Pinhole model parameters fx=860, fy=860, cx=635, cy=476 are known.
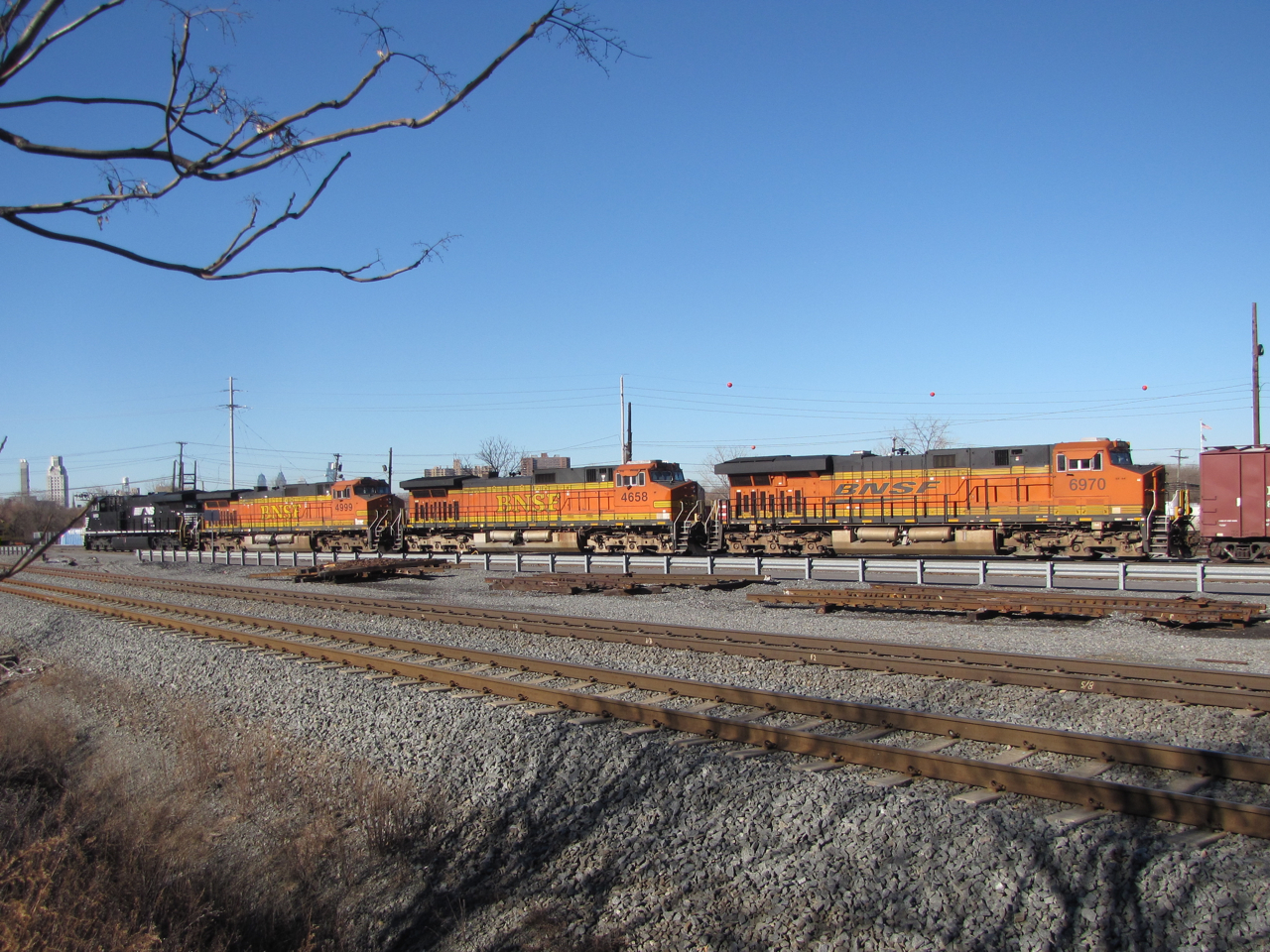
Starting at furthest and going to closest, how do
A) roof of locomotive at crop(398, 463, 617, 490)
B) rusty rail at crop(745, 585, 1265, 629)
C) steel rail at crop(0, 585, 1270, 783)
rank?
roof of locomotive at crop(398, 463, 617, 490), rusty rail at crop(745, 585, 1265, 629), steel rail at crop(0, 585, 1270, 783)

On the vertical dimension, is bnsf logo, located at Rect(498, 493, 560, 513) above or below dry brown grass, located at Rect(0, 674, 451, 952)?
above

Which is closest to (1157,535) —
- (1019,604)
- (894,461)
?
(894,461)

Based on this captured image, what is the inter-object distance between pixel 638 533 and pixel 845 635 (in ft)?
58.4

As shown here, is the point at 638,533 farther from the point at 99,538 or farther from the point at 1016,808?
the point at 99,538

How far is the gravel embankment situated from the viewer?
13.9ft

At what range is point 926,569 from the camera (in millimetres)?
18125

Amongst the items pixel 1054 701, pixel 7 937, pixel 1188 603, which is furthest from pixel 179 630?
pixel 1188 603

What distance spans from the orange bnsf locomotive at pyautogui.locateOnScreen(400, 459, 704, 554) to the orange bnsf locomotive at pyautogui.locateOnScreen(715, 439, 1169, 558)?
167 centimetres

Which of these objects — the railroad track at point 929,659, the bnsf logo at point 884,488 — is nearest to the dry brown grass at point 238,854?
the railroad track at point 929,659

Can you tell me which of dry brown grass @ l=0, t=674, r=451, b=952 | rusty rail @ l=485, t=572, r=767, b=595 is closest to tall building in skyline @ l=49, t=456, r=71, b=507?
dry brown grass @ l=0, t=674, r=451, b=952

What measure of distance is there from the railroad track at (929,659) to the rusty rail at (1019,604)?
368cm

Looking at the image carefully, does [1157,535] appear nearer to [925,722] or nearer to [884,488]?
[884,488]

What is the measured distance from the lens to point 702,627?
497 inches

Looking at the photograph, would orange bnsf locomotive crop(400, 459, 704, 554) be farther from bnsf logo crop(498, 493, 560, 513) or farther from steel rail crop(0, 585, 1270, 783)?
steel rail crop(0, 585, 1270, 783)
